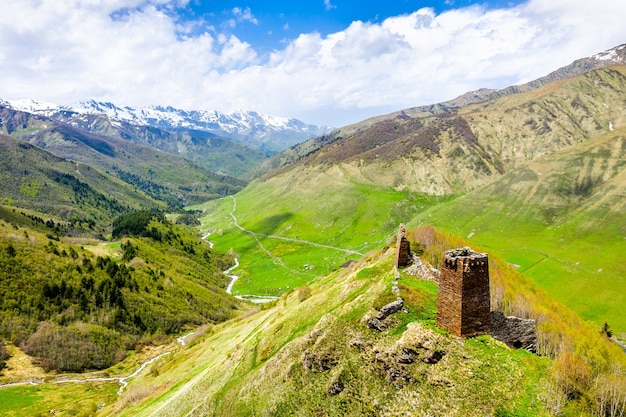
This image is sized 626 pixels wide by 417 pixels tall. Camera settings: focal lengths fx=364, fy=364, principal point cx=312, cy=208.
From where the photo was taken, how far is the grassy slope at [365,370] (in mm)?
24391

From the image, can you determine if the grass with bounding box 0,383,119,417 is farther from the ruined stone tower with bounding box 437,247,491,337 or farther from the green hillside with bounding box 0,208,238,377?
the ruined stone tower with bounding box 437,247,491,337

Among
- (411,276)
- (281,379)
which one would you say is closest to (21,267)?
(281,379)

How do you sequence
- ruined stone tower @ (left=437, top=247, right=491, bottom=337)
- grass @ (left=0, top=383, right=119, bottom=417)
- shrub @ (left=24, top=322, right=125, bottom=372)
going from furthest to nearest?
shrub @ (left=24, top=322, right=125, bottom=372), grass @ (left=0, top=383, right=119, bottom=417), ruined stone tower @ (left=437, top=247, right=491, bottom=337)

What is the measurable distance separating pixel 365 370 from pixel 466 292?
11344 millimetres

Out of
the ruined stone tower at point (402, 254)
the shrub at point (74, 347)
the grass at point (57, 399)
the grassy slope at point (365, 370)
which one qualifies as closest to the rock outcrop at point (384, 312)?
the grassy slope at point (365, 370)

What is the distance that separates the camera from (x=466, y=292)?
2594 centimetres

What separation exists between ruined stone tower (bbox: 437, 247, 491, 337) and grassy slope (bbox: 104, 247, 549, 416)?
1138 millimetres

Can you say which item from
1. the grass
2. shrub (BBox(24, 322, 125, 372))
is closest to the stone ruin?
the grass

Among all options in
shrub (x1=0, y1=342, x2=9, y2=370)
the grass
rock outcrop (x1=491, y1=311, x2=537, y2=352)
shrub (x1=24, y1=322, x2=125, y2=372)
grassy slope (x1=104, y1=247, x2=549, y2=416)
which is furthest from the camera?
shrub (x1=24, y1=322, x2=125, y2=372)

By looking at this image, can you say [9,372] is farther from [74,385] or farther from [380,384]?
[380,384]

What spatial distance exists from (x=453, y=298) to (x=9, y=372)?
535 ft

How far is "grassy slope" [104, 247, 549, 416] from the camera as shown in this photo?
2439cm

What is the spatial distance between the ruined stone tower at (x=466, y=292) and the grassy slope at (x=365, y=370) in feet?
3.73

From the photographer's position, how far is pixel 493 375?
24.4m
